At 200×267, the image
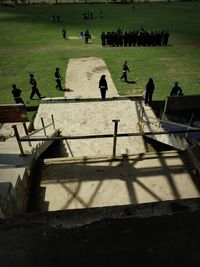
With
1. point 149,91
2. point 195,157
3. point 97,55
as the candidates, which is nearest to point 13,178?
point 195,157

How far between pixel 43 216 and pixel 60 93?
429 inches

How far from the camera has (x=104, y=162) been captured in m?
5.86

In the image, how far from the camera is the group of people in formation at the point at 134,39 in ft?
71.5

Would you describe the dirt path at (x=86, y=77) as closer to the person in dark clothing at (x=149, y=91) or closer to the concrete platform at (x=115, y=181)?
the person in dark clothing at (x=149, y=91)

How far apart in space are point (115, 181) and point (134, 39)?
64.7 feet

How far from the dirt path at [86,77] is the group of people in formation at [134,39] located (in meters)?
4.52

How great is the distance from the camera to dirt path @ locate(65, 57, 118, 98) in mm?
13086

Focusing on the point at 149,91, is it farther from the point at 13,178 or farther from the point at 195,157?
the point at 13,178

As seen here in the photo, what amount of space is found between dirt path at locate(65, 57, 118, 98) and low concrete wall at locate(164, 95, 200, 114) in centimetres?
383

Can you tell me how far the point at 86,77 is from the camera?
1530 cm

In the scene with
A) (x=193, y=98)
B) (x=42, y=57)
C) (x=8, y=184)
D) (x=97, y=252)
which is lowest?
(x=42, y=57)

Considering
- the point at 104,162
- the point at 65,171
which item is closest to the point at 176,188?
the point at 104,162

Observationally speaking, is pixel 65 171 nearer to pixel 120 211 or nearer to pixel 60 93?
pixel 120 211

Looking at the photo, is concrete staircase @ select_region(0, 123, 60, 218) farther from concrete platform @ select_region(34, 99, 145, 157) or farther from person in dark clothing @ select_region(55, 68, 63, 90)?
person in dark clothing @ select_region(55, 68, 63, 90)
